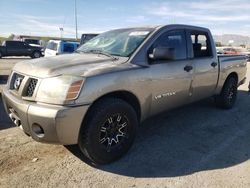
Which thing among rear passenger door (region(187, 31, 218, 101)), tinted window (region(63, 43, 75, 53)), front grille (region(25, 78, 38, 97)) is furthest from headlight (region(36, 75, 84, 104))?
tinted window (region(63, 43, 75, 53))

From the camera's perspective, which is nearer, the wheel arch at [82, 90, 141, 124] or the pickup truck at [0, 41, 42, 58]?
the wheel arch at [82, 90, 141, 124]

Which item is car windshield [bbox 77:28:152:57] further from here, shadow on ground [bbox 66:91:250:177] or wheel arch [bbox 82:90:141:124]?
shadow on ground [bbox 66:91:250:177]

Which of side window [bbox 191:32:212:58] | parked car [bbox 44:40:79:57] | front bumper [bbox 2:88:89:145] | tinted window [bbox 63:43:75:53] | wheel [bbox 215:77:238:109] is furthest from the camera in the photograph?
tinted window [bbox 63:43:75:53]

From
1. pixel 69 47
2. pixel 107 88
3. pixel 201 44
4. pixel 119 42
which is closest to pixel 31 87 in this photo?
pixel 107 88

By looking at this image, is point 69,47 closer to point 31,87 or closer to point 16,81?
point 16,81

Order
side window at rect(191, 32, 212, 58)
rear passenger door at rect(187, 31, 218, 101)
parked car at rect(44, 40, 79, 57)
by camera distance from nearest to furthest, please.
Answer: rear passenger door at rect(187, 31, 218, 101) < side window at rect(191, 32, 212, 58) < parked car at rect(44, 40, 79, 57)

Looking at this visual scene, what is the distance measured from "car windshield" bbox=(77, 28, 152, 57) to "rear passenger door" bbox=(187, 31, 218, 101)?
112cm

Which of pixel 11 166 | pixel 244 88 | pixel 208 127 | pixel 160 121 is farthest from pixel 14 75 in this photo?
pixel 244 88

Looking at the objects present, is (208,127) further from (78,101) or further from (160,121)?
(78,101)

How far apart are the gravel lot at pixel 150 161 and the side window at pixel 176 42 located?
1.38 m

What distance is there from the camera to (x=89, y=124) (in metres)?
3.42

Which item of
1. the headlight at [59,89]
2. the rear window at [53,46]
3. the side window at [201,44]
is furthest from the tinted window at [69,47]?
the headlight at [59,89]

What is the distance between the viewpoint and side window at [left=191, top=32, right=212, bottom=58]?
5.46 metres

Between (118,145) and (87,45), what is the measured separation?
2.09 meters
